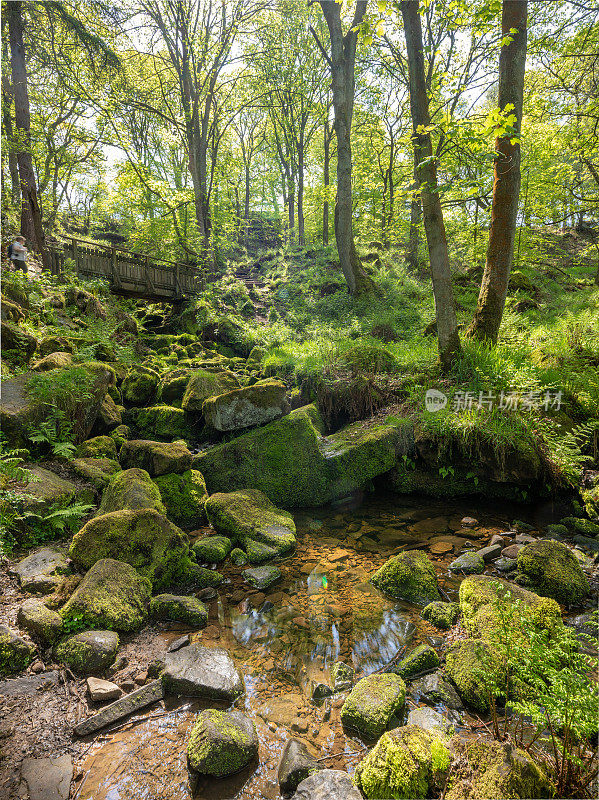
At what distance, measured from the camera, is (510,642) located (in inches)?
99.4

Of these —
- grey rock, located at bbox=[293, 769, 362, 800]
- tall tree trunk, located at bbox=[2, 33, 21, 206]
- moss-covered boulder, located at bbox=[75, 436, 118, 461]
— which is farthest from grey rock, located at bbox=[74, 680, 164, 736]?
tall tree trunk, located at bbox=[2, 33, 21, 206]

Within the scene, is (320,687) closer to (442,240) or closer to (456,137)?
(456,137)

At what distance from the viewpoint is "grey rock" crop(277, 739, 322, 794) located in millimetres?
2523

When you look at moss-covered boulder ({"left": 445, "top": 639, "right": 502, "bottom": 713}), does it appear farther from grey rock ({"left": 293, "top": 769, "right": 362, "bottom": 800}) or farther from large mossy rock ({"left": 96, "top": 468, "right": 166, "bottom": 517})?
large mossy rock ({"left": 96, "top": 468, "right": 166, "bottom": 517})

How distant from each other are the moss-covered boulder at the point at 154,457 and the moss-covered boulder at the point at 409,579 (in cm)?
387

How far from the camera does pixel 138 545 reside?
4680 mm

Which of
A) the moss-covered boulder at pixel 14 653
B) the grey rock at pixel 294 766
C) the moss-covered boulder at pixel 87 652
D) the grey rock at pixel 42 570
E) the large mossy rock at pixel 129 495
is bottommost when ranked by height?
the grey rock at pixel 294 766

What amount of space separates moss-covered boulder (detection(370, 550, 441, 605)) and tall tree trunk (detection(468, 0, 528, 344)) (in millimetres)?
5427

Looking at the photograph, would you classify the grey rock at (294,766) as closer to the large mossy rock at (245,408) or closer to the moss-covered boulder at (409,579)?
the moss-covered boulder at (409,579)

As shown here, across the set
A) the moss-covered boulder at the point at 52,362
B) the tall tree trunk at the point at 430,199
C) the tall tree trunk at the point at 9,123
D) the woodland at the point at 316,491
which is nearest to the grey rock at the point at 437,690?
the woodland at the point at 316,491

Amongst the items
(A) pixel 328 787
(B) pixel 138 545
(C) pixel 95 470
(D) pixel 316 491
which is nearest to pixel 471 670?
(A) pixel 328 787

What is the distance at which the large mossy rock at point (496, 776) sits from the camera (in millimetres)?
2035

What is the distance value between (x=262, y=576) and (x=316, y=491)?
2449mm

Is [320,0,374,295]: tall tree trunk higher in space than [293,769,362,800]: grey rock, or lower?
higher
